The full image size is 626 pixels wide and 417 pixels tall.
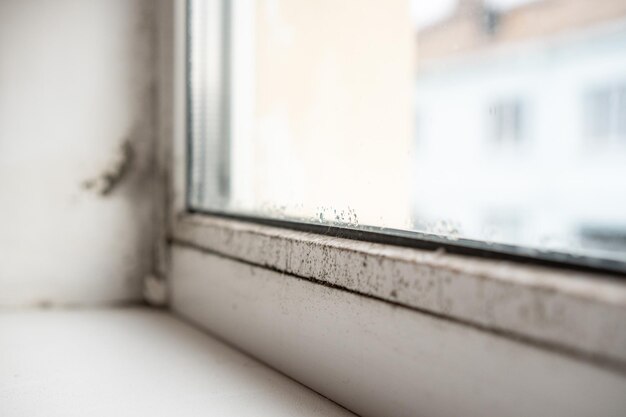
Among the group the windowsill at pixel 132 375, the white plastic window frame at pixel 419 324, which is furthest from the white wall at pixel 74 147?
the white plastic window frame at pixel 419 324

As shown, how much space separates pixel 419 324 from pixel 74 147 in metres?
0.86

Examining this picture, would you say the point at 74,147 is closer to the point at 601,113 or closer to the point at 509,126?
the point at 601,113

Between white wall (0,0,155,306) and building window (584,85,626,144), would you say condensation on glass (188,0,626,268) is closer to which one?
white wall (0,0,155,306)

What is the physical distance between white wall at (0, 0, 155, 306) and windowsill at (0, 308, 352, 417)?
5.2 inches

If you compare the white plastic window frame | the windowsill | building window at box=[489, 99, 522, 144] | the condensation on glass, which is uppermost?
building window at box=[489, 99, 522, 144]

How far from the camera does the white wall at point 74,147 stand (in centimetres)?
108

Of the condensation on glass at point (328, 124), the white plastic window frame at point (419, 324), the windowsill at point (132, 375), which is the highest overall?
the condensation on glass at point (328, 124)

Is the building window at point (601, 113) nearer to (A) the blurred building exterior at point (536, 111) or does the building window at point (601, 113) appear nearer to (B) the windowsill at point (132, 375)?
(A) the blurred building exterior at point (536, 111)

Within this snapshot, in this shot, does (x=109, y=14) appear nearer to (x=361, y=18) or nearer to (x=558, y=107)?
(x=361, y=18)

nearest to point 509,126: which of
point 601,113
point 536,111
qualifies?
point 536,111

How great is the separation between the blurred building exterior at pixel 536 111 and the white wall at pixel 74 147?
888 centimetres

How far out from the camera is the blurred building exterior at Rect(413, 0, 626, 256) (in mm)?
10688

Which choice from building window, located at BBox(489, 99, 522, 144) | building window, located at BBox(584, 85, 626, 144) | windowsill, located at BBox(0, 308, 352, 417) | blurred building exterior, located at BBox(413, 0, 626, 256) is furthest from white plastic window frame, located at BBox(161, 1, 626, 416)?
building window, located at BBox(489, 99, 522, 144)

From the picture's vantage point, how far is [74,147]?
1.12 metres
